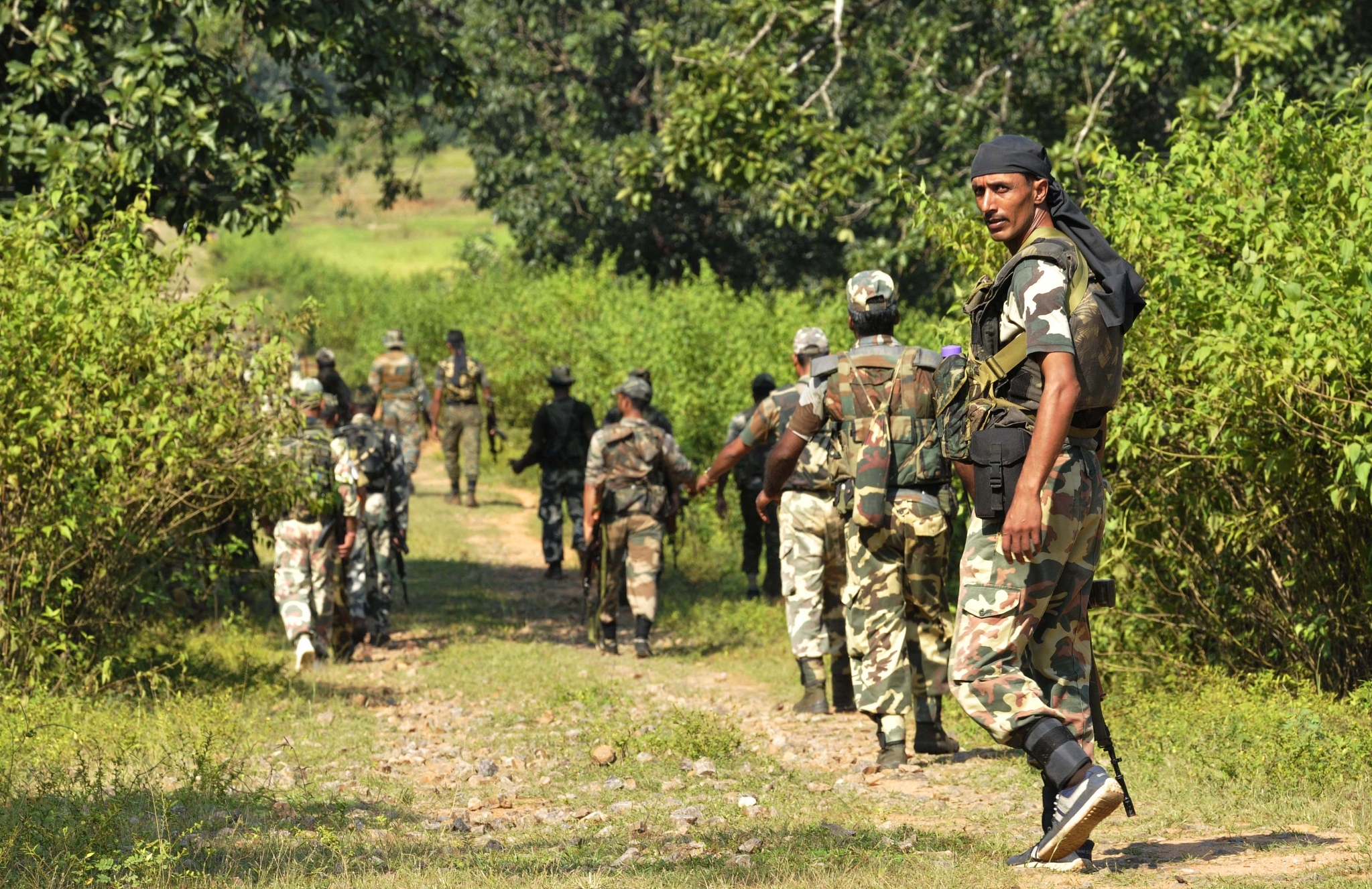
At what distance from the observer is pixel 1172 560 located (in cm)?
859

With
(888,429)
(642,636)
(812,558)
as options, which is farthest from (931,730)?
(642,636)

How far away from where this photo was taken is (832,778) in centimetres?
755

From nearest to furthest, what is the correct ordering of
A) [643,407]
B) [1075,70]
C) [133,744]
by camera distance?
[133,744] → [643,407] → [1075,70]

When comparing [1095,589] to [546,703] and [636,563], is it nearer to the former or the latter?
[546,703]

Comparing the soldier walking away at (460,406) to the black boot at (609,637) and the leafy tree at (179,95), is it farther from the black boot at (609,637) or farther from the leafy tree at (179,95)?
the black boot at (609,637)

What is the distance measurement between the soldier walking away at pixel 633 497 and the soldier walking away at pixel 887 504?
163 inches

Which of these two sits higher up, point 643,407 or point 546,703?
point 643,407

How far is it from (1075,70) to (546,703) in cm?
1248

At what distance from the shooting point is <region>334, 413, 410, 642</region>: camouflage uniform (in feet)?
39.1

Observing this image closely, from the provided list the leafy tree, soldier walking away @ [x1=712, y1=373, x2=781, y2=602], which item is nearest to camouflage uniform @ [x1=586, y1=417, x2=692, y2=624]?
soldier walking away @ [x1=712, y1=373, x2=781, y2=602]

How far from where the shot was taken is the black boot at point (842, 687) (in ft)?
31.1

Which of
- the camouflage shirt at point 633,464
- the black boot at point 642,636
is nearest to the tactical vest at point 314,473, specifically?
the camouflage shirt at point 633,464

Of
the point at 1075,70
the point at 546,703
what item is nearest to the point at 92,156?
the point at 546,703

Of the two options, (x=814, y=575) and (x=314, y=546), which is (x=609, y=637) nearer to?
(x=314, y=546)
